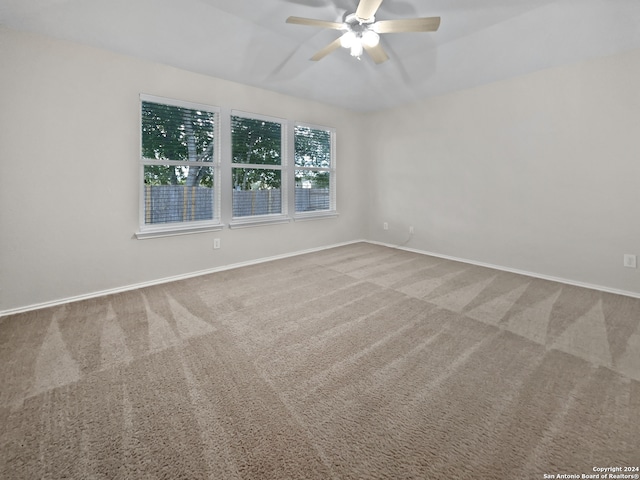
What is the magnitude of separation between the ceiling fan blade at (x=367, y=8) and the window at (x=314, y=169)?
2.53m

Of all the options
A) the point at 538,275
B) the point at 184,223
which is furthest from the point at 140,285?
the point at 538,275

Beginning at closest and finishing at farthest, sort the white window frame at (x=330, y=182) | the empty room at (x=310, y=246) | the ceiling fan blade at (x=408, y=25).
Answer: the empty room at (x=310, y=246) < the ceiling fan blade at (x=408, y=25) < the white window frame at (x=330, y=182)

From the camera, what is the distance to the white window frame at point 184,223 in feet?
10.5

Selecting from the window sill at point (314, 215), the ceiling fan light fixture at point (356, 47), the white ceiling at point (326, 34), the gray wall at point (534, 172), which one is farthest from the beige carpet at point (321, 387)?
the white ceiling at point (326, 34)

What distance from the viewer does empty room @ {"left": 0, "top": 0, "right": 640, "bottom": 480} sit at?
1.31m

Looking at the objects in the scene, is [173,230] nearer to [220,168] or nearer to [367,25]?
[220,168]

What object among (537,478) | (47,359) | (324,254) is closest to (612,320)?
(537,478)

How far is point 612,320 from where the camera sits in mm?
2426

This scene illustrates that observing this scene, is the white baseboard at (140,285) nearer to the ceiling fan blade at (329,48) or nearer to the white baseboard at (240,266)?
the white baseboard at (240,266)

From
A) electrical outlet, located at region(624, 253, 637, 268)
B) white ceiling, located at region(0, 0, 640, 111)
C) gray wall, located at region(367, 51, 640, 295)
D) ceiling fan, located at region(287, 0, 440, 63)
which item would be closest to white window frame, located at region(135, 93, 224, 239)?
white ceiling, located at region(0, 0, 640, 111)

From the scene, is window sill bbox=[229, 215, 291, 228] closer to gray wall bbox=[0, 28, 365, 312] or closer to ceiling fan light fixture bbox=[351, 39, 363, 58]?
gray wall bbox=[0, 28, 365, 312]

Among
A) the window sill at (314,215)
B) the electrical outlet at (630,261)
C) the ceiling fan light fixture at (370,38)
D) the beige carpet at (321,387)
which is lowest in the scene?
the beige carpet at (321,387)

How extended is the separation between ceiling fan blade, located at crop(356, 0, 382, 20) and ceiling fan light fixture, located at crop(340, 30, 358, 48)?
184 mm

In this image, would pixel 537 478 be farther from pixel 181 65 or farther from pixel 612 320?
pixel 181 65
